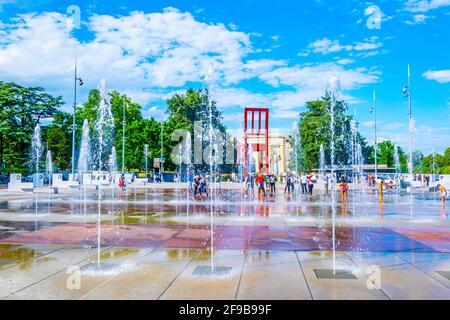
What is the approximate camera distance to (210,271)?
6770mm

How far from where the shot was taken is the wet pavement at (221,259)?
5730 mm

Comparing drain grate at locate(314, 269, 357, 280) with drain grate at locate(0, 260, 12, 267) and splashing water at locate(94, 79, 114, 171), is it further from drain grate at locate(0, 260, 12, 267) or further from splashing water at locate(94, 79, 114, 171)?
splashing water at locate(94, 79, 114, 171)

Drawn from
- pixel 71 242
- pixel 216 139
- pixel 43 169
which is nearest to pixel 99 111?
pixel 43 169

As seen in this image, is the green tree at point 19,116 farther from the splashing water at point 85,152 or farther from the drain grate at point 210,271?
the drain grate at point 210,271

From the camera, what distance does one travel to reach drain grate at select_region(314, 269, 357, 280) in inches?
254

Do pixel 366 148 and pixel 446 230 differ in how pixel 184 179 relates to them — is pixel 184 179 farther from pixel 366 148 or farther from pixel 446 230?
pixel 446 230

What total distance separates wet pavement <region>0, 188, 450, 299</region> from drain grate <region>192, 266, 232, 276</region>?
17 mm

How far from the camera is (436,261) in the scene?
7.67 m

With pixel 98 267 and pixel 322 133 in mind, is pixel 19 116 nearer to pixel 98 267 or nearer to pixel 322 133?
pixel 322 133

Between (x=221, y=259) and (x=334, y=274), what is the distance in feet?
7.12

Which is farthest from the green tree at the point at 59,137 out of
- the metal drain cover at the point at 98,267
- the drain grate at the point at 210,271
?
the drain grate at the point at 210,271

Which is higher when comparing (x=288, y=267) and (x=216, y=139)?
(x=216, y=139)
